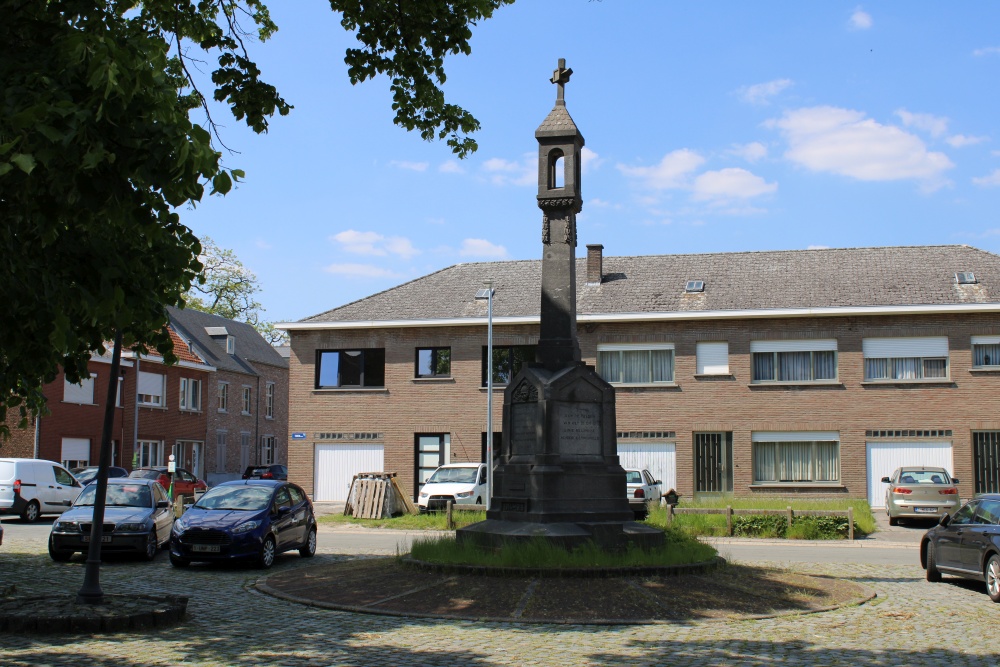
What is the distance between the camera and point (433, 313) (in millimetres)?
35625

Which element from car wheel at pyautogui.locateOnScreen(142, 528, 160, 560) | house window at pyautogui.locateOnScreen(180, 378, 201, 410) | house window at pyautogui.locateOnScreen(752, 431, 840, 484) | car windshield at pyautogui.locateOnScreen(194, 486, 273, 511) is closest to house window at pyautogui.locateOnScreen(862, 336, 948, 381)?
house window at pyautogui.locateOnScreen(752, 431, 840, 484)

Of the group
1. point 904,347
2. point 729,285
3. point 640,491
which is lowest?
point 640,491

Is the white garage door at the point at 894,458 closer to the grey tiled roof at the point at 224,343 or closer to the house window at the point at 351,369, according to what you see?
the house window at the point at 351,369

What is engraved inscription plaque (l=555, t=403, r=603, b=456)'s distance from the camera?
1487cm

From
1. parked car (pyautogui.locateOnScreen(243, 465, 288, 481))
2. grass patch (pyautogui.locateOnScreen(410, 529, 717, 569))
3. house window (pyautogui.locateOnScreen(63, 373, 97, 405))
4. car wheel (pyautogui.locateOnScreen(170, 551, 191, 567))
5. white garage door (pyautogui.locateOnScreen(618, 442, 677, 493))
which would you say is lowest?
car wheel (pyautogui.locateOnScreen(170, 551, 191, 567))

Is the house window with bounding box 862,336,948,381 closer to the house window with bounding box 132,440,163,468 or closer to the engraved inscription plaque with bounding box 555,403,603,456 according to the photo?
the engraved inscription plaque with bounding box 555,403,603,456

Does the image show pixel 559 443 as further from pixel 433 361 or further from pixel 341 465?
pixel 341 465

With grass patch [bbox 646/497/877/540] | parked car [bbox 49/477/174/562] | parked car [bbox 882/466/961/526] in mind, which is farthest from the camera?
parked car [bbox 882/466/961/526]

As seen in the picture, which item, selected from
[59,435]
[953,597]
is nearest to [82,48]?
[953,597]

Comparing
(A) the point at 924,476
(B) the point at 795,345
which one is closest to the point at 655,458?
(B) the point at 795,345

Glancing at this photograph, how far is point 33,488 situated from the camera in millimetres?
27203

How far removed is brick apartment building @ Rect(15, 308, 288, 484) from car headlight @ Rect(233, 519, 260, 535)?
1897 cm

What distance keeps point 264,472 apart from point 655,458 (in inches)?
719

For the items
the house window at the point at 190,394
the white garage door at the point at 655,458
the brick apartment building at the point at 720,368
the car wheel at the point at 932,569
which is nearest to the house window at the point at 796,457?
the brick apartment building at the point at 720,368
